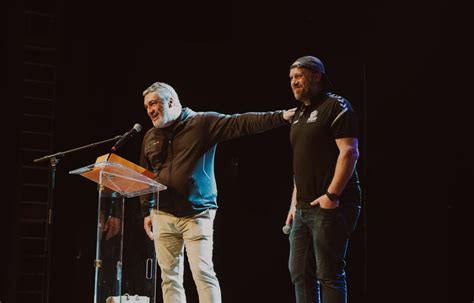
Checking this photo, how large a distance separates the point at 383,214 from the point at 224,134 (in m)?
1.90

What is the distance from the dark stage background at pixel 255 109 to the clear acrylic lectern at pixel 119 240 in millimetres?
1744

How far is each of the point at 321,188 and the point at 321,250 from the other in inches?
12.3

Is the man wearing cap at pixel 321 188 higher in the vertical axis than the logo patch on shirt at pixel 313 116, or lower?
lower

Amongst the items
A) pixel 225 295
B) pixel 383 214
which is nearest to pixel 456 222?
pixel 383 214

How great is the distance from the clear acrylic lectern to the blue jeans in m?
0.86

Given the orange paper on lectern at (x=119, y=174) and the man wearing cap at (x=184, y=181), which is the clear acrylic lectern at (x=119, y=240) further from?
the man wearing cap at (x=184, y=181)

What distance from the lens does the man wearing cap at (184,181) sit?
3766 millimetres

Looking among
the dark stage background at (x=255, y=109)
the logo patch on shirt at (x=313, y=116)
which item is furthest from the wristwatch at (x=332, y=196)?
the dark stage background at (x=255, y=109)

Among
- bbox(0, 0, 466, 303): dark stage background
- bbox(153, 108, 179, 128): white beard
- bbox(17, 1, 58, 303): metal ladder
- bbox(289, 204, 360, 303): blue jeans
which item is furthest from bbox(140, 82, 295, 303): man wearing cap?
bbox(17, 1, 58, 303): metal ladder

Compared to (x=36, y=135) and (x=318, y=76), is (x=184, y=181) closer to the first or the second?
(x=318, y=76)

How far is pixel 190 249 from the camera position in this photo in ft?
12.5

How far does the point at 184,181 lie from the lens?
3891mm

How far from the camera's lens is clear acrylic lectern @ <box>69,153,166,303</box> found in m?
3.49

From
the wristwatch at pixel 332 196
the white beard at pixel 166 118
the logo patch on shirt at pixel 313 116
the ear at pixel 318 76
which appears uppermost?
the ear at pixel 318 76
